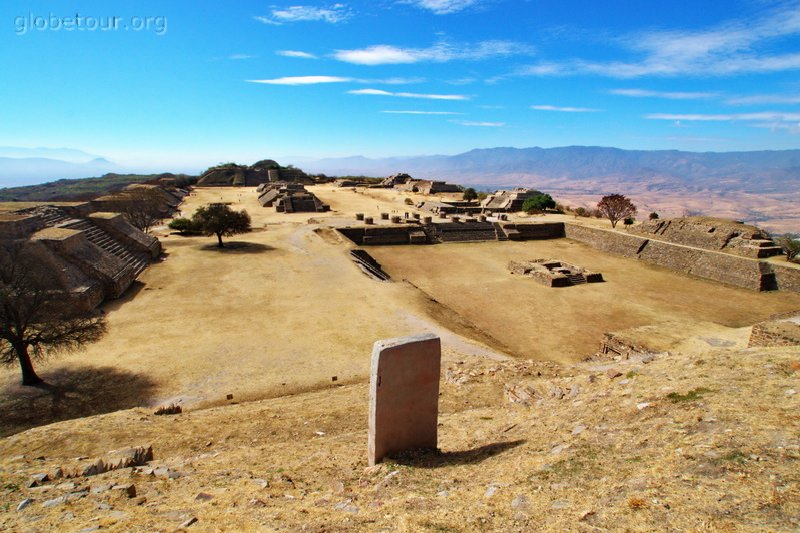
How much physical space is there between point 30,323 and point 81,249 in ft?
26.0

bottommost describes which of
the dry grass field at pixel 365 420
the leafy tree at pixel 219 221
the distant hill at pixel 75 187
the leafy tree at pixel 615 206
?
the dry grass field at pixel 365 420

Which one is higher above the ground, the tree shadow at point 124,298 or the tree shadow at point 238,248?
the tree shadow at point 238,248

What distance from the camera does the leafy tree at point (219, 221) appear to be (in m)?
24.7

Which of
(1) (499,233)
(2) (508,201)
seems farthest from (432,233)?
(2) (508,201)

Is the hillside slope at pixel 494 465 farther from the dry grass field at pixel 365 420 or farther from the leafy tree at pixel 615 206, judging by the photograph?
the leafy tree at pixel 615 206

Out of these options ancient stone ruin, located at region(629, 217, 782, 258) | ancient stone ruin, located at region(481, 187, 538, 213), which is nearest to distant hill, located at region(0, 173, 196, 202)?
ancient stone ruin, located at region(481, 187, 538, 213)

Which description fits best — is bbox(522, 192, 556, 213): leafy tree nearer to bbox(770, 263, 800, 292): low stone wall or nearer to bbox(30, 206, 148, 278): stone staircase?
bbox(770, 263, 800, 292): low stone wall

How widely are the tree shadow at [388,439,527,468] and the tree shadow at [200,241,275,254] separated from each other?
65.4 feet

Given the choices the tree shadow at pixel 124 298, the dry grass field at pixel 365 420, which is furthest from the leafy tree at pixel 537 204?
the tree shadow at pixel 124 298

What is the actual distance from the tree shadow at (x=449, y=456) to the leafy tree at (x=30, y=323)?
356 inches

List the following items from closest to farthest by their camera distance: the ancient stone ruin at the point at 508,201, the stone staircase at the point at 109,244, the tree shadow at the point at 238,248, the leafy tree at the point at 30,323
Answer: the leafy tree at the point at 30,323 → the stone staircase at the point at 109,244 → the tree shadow at the point at 238,248 → the ancient stone ruin at the point at 508,201

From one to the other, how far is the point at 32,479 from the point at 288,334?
26.3 feet

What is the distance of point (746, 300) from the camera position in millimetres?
19812

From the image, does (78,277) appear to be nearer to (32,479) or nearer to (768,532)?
(32,479)
